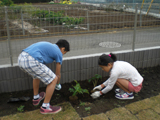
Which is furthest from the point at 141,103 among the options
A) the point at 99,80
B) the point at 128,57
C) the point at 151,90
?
the point at 128,57

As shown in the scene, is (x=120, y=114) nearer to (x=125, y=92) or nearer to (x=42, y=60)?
(x=125, y=92)

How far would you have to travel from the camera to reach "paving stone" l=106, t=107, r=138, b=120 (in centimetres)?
263

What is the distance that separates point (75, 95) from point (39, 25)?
1.68 meters

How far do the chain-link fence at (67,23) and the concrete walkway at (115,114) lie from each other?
1.18m

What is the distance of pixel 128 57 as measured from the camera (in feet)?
14.0

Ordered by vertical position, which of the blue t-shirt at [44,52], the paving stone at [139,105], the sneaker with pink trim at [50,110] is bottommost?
the paving stone at [139,105]

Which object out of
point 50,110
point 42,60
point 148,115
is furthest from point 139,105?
point 42,60

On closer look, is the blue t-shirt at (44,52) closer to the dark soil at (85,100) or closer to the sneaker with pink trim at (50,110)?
the sneaker with pink trim at (50,110)

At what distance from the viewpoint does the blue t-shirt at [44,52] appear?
2.53m

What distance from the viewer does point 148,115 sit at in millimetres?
2699

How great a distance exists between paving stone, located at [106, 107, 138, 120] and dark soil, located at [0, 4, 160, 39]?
198cm

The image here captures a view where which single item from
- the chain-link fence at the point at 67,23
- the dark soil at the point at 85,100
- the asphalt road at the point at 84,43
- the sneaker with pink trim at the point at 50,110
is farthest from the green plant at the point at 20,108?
the asphalt road at the point at 84,43

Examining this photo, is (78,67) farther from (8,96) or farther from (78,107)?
(8,96)

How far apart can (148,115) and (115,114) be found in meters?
0.54
